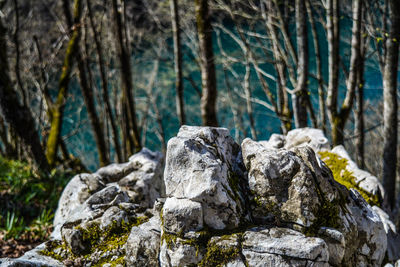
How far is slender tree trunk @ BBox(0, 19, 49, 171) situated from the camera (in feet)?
21.8

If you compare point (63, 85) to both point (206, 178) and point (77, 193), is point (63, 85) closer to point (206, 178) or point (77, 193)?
point (77, 193)

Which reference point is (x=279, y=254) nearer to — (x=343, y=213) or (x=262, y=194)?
(x=262, y=194)

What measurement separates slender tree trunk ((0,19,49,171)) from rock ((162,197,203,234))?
221 inches

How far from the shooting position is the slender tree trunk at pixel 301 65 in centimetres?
671

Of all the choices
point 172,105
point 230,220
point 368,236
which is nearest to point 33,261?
point 230,220

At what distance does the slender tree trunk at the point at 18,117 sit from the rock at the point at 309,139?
547 centimetres

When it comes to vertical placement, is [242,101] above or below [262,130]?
above

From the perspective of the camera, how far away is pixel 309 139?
16.6 feet

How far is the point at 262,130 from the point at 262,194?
19.3 m

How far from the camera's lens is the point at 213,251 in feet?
8.08

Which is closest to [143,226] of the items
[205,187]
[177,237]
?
[177,237]

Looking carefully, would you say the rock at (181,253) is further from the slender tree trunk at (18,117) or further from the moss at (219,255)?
the slender tree trunk at (18,117)

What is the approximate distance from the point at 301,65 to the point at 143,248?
5388 mm

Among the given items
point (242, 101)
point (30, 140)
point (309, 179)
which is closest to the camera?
point (309, 179)
